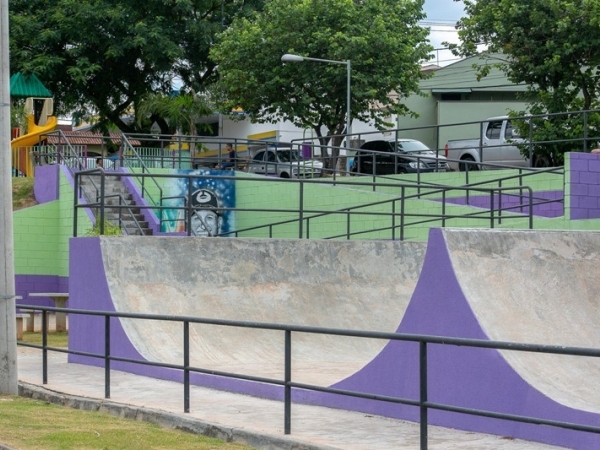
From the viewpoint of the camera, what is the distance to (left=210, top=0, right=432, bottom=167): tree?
3775 cm

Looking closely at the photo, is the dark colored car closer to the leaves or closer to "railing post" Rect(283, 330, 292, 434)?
the leaves

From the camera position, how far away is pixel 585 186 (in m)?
17.3

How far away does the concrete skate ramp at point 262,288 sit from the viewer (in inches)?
586

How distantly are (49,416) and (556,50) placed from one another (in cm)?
2207

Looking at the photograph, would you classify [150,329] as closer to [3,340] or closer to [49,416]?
[3,340]

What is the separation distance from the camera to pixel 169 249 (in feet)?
51.4

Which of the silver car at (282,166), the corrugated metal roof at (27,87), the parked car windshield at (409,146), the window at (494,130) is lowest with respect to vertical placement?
the silver car at (282,166)

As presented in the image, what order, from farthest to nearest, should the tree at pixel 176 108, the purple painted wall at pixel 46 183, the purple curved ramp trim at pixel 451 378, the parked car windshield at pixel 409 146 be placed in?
1. the tree at pixel 176 108
2. the parked car windshield at pixel 409 146
3. the purple painted wall at pixel 46 183
4. the purple curved ramp trim at pixel 451 378

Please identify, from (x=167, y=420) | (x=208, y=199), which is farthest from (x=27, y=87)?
(x=167, y=420)

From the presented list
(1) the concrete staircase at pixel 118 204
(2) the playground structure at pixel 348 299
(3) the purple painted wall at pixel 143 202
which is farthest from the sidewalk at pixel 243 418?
(3) the purple painted wall at pixel 143 202

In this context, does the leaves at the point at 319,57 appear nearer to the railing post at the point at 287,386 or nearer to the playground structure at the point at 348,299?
the playground structure at the point at 348,299

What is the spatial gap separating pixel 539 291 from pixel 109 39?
36.1m

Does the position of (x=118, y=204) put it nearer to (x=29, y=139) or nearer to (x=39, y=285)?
(x=39, y=285)

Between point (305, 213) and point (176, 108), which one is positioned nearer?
point (305, 213)
